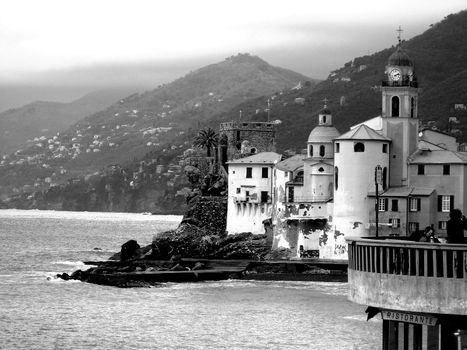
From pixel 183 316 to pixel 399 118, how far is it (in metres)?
32.2

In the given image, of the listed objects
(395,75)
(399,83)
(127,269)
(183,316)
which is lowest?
(183,316)

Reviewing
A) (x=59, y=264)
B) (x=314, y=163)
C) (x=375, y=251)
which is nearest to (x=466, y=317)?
(x=375, y=251)

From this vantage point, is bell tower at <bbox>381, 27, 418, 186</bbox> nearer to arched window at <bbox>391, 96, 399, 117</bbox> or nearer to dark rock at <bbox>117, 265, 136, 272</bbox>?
arched window at <bbox>391, 96, 399, 117</bbox>

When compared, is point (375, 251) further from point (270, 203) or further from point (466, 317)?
point (270, 203)

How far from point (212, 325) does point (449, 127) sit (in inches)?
4137

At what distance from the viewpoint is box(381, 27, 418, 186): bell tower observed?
106 metres

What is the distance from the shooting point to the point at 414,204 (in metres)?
104

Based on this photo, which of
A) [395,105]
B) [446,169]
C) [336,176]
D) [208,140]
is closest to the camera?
[446,169]

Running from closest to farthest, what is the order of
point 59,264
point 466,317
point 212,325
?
point 466,317 → point 212,325 → point 59,264

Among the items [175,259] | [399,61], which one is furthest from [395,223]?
[175,259]

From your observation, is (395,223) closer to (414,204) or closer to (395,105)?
(414,204)

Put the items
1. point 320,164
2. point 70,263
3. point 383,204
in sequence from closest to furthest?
point 383,204, point 320,164, point 70,263

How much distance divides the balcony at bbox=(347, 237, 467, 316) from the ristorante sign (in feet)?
0.66

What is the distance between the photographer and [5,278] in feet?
377
